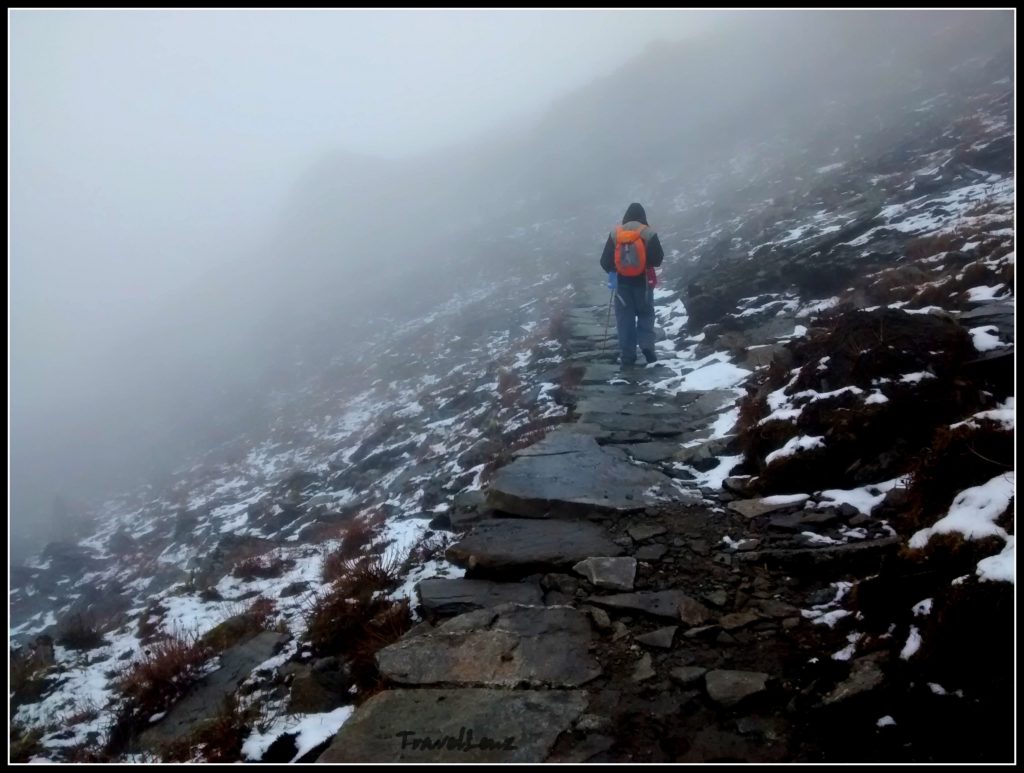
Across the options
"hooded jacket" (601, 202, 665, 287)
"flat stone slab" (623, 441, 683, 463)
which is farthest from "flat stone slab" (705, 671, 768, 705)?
"hooded jacket" (601, 202, 665, 287)

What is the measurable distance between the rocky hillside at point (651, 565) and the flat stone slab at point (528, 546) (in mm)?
32

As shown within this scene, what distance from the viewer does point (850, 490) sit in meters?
5.33

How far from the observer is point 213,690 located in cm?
537

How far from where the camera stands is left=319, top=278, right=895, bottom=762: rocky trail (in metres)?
3.23

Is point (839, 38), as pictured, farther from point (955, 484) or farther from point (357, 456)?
point (955, 484)

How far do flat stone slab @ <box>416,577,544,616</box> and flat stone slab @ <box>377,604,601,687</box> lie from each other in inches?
7.7

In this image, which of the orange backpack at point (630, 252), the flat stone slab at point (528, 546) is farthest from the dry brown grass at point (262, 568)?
the orange backpack at point (630, 252)

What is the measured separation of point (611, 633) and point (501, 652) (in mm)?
775

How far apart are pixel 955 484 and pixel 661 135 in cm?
3856

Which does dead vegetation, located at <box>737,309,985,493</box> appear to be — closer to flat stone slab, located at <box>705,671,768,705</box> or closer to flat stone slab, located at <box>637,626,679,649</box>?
flat stone slab, located at <box>637,626,679,649</box>

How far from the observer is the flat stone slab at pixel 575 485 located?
20.1 ft

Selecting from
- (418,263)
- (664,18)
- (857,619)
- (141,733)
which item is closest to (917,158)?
(857,619)

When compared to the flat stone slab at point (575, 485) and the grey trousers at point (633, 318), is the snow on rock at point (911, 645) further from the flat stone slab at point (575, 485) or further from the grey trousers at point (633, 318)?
the grey trousers at point (633, 318)

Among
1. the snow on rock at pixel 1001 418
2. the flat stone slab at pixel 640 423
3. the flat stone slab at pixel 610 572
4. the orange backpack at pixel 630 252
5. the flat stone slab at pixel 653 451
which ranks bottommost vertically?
the flat stone slab at pixel 653 451
